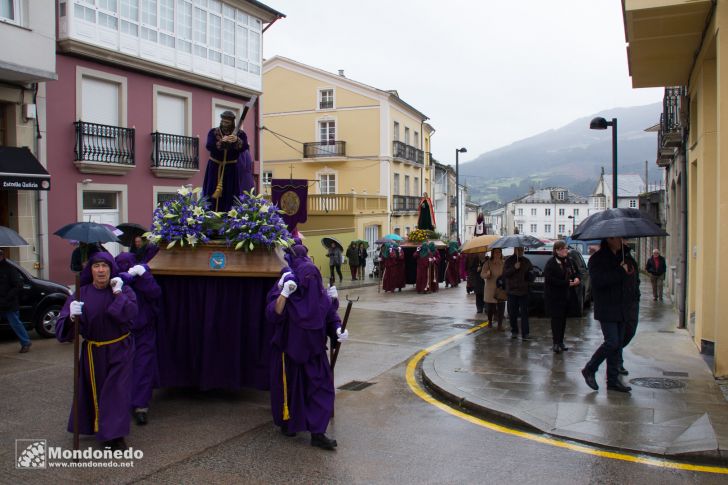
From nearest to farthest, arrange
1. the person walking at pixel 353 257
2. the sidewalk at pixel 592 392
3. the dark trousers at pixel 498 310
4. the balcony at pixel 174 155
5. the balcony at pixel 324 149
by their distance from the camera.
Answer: the sidewalk at pixel 592 392 < the dark trousers at pixel 498 310 < the balcony at pixel 174 155 < the person walking at pixel 353 257 < the balcony at pixel 324 149

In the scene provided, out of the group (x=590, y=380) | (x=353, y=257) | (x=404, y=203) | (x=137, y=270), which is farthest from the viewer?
(x=404, y=203)

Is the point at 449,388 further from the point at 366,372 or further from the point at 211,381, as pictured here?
the point at 211,381

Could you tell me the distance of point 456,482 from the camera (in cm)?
525

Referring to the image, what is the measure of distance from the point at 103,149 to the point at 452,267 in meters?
13.1

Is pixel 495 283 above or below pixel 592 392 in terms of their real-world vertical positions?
above

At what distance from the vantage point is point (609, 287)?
310 inches

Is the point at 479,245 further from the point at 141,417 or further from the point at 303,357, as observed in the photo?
the point at 141,417

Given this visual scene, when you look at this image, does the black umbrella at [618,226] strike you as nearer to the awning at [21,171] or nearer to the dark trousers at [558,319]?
the dark trousers at [558,319]

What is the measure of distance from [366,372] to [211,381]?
Result: 9.06 ft

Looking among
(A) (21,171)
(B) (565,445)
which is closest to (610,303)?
(B) (565,445)

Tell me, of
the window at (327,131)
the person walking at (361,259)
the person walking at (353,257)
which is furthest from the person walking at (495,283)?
the window at (327,131)

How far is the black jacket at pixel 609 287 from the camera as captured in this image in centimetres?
782

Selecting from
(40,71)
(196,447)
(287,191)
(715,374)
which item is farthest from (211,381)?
(287,191)

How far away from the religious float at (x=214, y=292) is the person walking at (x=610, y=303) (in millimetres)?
3739
